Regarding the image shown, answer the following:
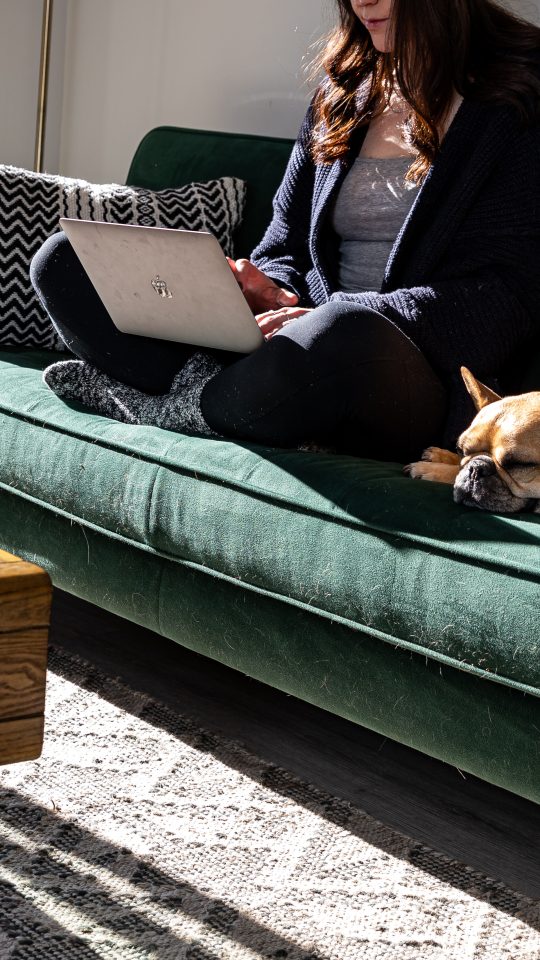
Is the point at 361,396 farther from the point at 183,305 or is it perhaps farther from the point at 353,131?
the point at 353,131

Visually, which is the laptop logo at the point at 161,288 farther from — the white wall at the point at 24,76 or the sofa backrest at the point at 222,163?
the white wall at the point at 24,76

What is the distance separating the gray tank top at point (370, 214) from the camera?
1.96 m

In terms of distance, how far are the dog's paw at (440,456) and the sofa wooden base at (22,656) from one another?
0.78 meters

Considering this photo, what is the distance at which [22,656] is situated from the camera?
37.3 inches

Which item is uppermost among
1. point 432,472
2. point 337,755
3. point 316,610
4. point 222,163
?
point 222,163

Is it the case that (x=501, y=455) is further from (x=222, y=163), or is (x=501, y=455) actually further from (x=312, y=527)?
(x=222, y=163)

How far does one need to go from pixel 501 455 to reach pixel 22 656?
72cm

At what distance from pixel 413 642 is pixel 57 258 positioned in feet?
3.20

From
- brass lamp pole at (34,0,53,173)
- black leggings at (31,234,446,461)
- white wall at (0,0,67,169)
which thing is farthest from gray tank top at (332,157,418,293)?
white wall at (0,0,67,169)

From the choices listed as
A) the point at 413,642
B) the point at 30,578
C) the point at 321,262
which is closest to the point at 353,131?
the point at 321,262

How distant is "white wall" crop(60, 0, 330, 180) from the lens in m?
3.03

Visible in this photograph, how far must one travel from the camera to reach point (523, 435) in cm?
142

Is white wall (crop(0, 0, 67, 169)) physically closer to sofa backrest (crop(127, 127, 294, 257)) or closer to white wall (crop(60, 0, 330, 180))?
white wall (crop(60, 0, 330, 180))

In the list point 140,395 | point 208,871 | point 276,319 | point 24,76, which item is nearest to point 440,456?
point 276,319
